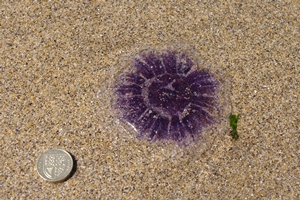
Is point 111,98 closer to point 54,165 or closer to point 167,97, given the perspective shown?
point 167,97

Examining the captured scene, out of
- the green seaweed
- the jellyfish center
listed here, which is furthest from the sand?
the jellyfish center

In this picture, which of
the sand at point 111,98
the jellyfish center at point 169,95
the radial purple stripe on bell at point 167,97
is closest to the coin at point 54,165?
the sand at point 111,98

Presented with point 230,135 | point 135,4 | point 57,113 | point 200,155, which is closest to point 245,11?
point 135,4

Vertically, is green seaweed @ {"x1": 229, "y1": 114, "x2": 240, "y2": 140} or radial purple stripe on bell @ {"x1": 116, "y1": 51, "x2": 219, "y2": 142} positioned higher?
radial purple stripe on bell @ {"x1": 116, "y1": 51, "x2": 219, "y2": 142}

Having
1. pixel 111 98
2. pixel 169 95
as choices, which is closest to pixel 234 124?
pixel 169 95

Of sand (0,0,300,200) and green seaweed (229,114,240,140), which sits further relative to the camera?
green seaweed (229,114,240,140)

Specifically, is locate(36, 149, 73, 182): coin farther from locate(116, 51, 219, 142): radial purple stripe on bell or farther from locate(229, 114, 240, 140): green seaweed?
locate(229, 114, 240, 140): green seaweed

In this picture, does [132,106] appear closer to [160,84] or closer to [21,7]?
[160,84]
